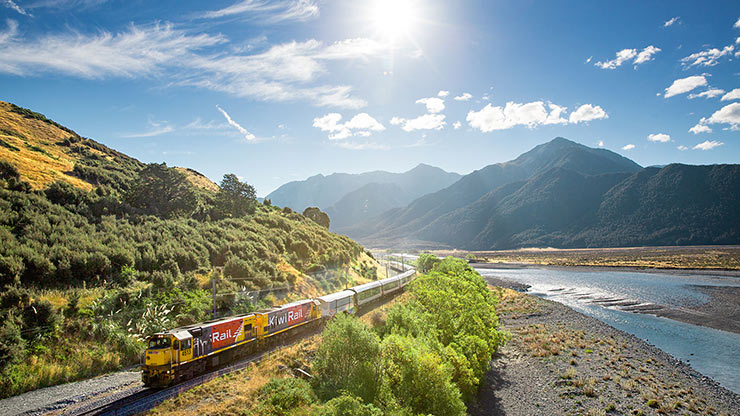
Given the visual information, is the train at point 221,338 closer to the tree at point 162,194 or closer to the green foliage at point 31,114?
the tree at point 162,194

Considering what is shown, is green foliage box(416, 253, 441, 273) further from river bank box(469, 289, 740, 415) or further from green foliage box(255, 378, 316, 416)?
green foliage box(255, 378, 316, 416)

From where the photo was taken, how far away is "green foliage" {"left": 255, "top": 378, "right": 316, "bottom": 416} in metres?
15.0

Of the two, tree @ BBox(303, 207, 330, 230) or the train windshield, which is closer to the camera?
the train windshield

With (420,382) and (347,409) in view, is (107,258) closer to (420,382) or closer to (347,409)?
(347,409)

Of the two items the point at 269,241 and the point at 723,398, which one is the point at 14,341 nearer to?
the point at 269,241

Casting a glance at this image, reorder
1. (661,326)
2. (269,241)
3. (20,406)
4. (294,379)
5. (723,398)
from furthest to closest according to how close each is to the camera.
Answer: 1. (269,241)
2. (661,326)
3. (723,398)
4. (294,379)
5. (20,406)

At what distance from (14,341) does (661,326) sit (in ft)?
182

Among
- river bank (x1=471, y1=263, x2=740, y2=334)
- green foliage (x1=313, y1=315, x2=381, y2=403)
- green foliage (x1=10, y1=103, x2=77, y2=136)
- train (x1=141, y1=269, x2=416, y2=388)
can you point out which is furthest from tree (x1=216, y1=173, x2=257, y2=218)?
river bank (x1=471, y1=263, x2=740, y2=334)

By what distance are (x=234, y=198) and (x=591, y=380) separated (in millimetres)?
47307

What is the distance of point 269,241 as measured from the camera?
1737 inches

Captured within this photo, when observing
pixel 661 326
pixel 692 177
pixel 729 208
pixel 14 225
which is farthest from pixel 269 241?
pixel 692 177

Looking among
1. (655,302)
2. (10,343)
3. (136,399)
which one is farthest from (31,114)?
(655,302)

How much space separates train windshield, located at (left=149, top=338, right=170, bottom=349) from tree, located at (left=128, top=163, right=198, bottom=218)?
2381 cm

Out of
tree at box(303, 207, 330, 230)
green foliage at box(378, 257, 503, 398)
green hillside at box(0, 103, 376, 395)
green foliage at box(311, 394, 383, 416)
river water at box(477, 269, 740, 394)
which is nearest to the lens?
green foliage at box(311, 394, 383, 416)
